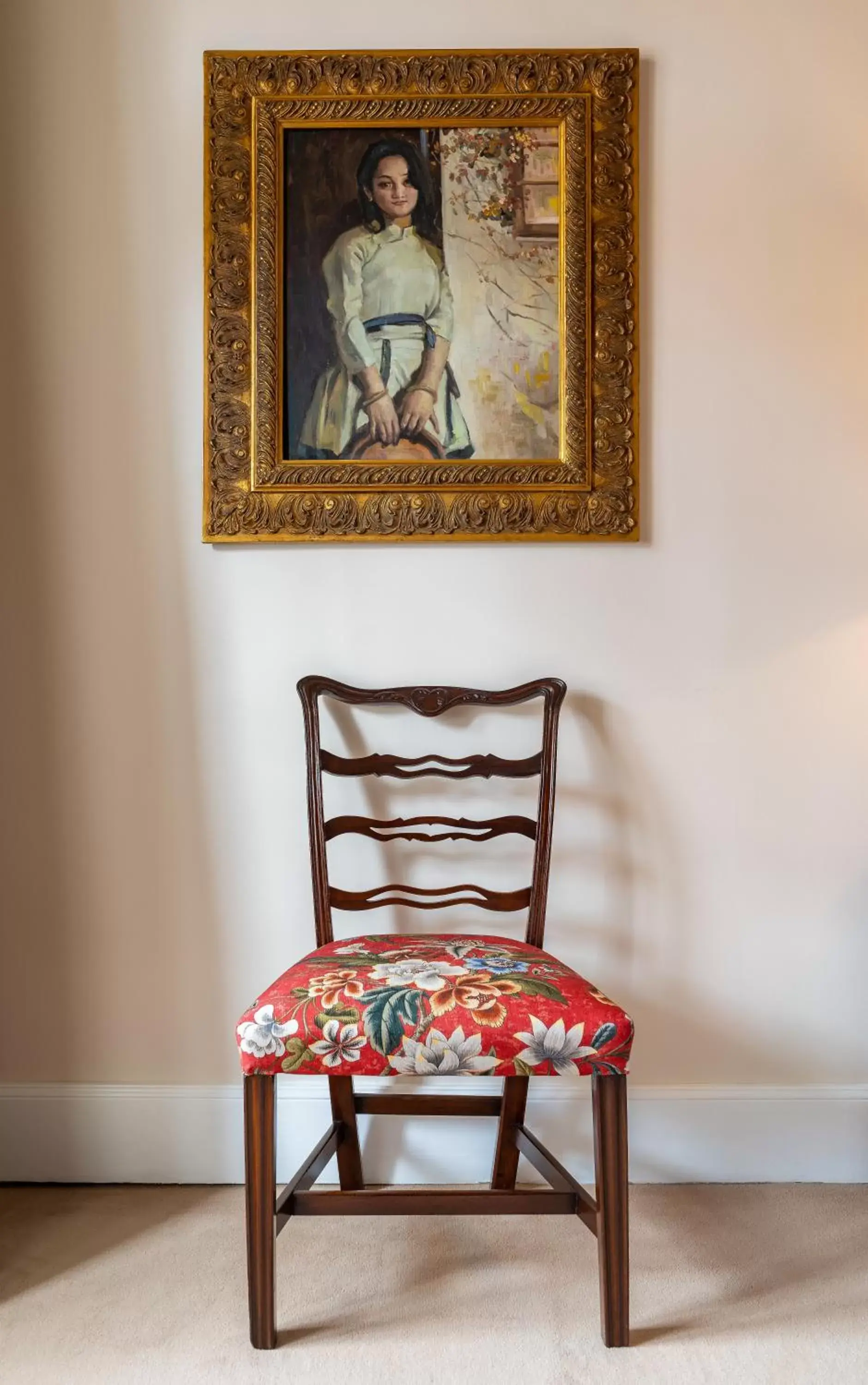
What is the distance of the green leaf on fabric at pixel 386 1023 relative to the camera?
1.40 m

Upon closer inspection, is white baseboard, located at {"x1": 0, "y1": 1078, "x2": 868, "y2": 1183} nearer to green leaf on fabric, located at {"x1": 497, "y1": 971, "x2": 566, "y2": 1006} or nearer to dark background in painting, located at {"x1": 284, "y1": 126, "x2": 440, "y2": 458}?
green leaf on fabric, located at {"x1": 497, "y1": 971, "x2": 566, "y2": 1006}

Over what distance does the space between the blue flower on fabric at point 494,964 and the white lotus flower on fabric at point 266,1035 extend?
296mm

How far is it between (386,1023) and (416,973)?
0.40 feet

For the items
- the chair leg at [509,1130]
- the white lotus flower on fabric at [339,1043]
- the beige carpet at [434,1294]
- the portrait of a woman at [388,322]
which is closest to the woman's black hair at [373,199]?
the portrait of a woman at [388,322]

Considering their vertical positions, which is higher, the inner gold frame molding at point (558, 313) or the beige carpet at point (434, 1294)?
the inner gold frame molding at point (558, 313)

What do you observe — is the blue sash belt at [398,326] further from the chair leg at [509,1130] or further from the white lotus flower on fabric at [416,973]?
the chair leg at [509,1130]

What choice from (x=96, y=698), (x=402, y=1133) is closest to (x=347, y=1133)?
(x=402, y=1133)

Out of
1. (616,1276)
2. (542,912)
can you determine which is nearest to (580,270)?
(542,912)

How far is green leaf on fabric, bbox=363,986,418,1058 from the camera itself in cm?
140

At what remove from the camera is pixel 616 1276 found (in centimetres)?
144

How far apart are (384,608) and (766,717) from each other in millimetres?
789

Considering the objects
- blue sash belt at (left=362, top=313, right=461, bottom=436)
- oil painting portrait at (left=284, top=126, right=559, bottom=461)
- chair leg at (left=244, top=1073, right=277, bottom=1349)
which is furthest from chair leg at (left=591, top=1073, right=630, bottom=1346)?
blue sash belt at (left=362, top=313, right=461, bottom=436)

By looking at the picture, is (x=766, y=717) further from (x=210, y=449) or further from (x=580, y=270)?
(x=210, y=449)

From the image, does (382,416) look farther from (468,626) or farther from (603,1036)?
(603,1036)
